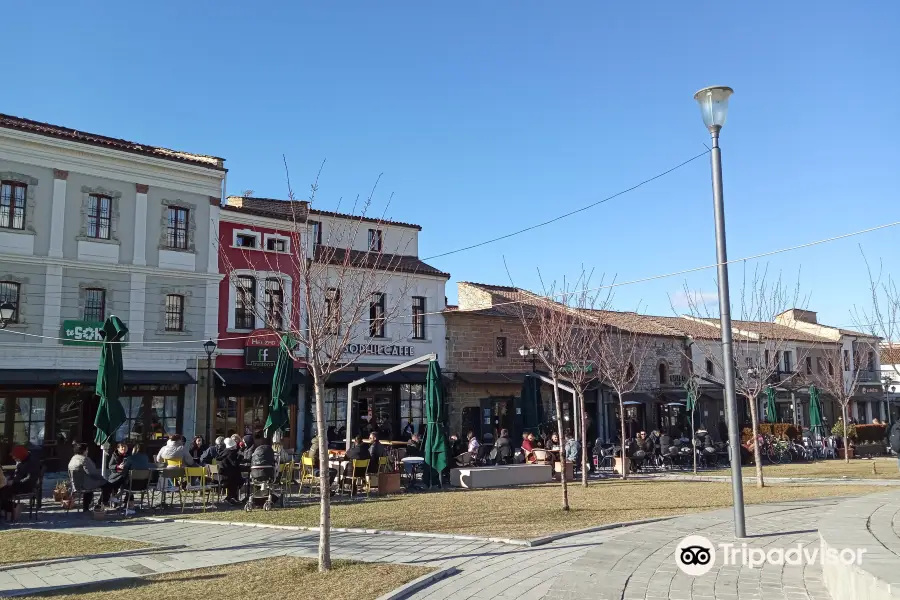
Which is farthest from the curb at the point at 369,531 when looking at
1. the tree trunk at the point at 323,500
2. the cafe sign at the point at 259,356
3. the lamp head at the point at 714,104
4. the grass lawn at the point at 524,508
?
the cafe sign at the point at 259,356

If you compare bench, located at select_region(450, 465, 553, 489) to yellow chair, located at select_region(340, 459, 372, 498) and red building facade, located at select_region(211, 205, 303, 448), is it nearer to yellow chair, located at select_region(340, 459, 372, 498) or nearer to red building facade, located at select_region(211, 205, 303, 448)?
yellow chair, located at select_region(340, 459, 372, 498)

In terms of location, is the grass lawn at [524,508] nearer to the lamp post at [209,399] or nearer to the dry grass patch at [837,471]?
the dry grass patch at [837,471]

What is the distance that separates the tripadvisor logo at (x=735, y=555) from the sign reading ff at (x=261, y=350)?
57.6ft

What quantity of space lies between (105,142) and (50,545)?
15.2 meters

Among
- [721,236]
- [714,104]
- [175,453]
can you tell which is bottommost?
[175,453]

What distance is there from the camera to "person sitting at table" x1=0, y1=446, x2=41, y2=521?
12086 mm

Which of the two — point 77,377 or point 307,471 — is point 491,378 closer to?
point 307,471

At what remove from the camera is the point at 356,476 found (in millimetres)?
15148

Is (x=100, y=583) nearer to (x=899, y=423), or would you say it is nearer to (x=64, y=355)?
(x=899, y=423)

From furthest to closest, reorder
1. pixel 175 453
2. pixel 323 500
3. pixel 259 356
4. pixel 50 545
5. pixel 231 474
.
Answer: pixel 259 356
pixel 175 453
pixel 231 474
pixel 50 545
pixel 323 500

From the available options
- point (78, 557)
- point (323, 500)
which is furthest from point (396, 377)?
point (323, 500)

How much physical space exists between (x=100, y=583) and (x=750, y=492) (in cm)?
1238

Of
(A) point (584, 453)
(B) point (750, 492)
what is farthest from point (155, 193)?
(B) point (750, 492)

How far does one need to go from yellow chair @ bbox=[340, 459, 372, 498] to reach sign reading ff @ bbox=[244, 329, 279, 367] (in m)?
8.73
